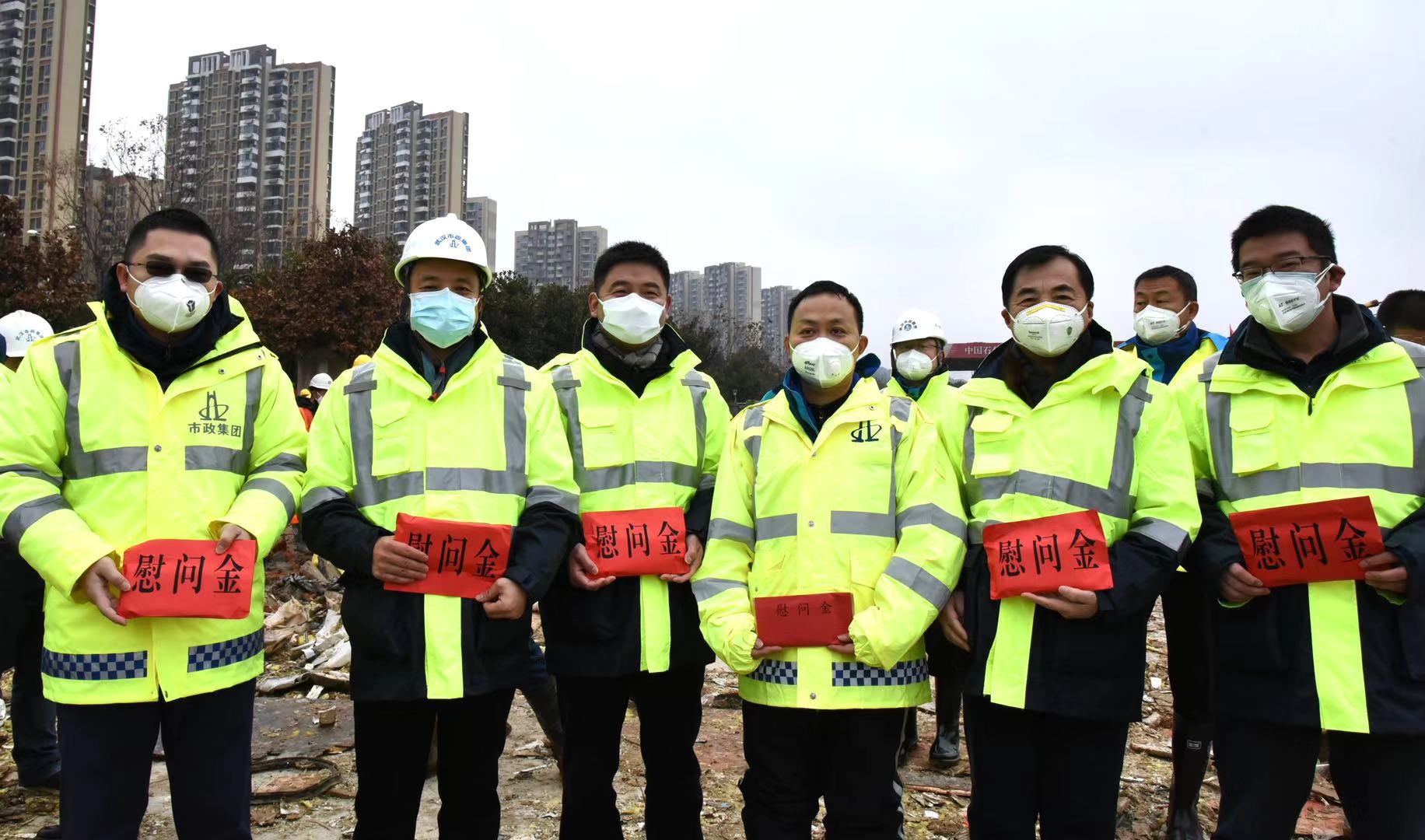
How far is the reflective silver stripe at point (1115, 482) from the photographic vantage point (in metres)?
2.92

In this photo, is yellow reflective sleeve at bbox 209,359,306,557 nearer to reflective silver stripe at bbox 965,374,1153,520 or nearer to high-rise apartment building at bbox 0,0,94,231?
reflective silver stripe at bbox 965,374,1153,520

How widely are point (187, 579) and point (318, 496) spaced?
18.3 inches

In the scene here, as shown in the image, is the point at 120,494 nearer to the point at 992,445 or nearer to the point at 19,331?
the point at 992,445

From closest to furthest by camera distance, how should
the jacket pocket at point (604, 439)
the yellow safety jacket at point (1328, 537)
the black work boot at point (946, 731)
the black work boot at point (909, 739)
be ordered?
the yellow safety jacket at point (1328, 537), the jacket pocket at point (604, 439), the black work boot at point (946, 731), the black work boot at point (909, 739)

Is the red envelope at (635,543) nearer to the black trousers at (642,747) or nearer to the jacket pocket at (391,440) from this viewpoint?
the black trousers at (642,747)

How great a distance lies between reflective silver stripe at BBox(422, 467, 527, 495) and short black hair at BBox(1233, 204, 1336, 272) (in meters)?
2.73

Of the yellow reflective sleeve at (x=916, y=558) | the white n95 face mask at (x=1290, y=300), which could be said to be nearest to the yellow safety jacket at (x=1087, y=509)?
the yellow reflective sleeve at (x=916, y=558)

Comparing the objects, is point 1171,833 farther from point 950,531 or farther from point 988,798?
point 950,531

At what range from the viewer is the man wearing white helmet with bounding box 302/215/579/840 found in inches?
118

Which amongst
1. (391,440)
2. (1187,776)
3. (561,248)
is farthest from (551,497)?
(561,248)

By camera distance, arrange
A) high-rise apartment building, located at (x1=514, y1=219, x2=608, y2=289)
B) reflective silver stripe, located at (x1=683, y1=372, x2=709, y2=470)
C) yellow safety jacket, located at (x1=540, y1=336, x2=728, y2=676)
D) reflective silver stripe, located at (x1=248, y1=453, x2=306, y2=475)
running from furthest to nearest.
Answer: high-rise apartment building, located at (x1=514, y1=219, x2=608, y2=289) < reflective silver stripe, located at (x1=683, y1=372, x2=709, y2=470) < yellow safety jacket, located at (x1=540, y1=336, x2=728, y2=676) < reflective silver stripe, located at (x1=248, y1=453, x2=306, y2=475)

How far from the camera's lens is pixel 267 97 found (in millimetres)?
37031

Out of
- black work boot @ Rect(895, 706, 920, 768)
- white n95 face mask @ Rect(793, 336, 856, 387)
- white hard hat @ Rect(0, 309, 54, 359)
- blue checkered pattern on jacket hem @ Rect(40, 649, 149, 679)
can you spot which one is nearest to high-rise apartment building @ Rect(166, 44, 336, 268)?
white hard hat @ Rect(0, 309, 54, 359)

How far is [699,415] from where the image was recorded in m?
3.66
